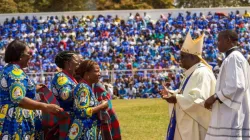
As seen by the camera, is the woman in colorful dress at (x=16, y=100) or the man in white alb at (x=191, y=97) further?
the man in white alb at (x=191, y=97)

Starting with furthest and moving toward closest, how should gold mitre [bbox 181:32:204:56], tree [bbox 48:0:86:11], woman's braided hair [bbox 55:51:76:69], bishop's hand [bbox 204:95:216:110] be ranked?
tree [bbox 48:0:86:11]
gold mitre [bbox 181:32:204:56]
woman's braided hair [bbox 55:51:76:69]
bishop's hand [bbox 204:95:216:110]

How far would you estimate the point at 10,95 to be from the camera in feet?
21.7

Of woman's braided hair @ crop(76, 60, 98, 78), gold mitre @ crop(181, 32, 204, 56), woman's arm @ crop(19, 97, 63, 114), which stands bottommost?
woman's arm @ crop(19, 97, 63, 114)

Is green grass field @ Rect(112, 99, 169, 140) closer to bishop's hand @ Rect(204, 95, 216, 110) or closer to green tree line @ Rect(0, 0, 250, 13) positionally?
bishop's hand @ Rect(204, 95, 216, 110)

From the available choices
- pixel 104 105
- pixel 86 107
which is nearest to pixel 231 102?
pixel 104 105

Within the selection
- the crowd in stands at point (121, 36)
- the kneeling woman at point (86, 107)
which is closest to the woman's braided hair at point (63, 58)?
the kneeling woman at point (86, 107)

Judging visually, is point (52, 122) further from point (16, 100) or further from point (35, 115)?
point (16, 100)

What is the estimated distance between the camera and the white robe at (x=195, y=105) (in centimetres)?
773

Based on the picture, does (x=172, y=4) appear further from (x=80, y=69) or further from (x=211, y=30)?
(x=80, y=69)

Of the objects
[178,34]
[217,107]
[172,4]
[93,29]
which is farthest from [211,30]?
[217,107]

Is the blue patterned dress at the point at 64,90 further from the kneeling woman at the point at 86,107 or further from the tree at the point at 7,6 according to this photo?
the tree at the point at 7,6

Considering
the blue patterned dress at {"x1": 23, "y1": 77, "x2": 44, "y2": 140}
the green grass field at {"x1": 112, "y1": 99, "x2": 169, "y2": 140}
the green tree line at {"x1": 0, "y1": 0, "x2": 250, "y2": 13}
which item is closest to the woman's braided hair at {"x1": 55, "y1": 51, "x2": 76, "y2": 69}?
the blue patterned dress at {"x1": 23, "y1": 77, "x2": 44, "y2": 140}

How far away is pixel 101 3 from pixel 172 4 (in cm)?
737

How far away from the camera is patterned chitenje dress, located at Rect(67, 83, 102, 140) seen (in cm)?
689
